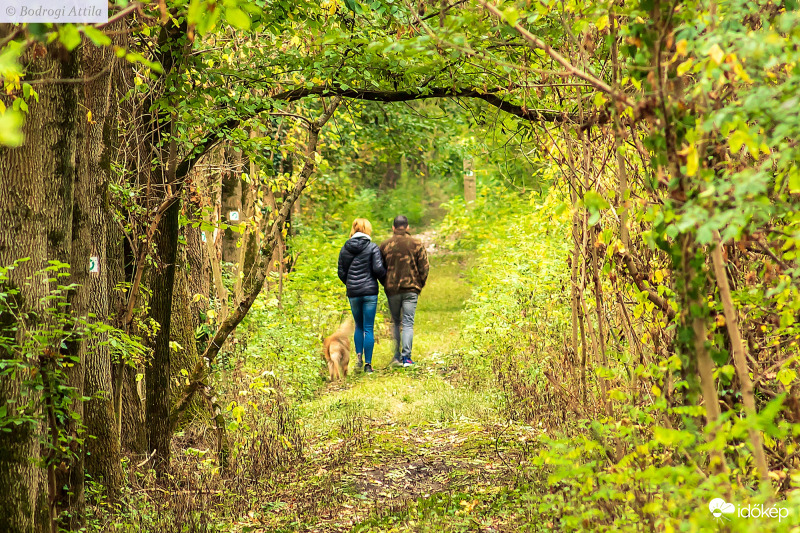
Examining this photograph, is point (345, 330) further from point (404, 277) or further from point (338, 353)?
point (404, 277)

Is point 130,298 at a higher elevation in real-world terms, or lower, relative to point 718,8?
lower

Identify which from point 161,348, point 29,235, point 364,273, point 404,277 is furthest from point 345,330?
point 29,235

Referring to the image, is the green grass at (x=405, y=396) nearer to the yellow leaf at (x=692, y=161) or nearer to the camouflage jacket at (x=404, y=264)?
the camouflage jacket at (x=404, y=264)

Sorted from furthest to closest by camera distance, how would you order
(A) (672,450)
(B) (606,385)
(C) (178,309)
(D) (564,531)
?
(C) (178,309), (B) (606,385), (D) (564,531), (A) (672,450)

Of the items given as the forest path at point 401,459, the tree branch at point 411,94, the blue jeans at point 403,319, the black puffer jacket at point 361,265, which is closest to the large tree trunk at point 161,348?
the forest path at point 401,459

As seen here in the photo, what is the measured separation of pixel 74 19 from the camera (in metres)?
3.06

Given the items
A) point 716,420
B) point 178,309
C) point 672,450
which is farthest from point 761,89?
point 178,309

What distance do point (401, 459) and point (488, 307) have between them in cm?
349

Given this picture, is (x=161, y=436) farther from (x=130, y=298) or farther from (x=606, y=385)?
(x=606, y=385)

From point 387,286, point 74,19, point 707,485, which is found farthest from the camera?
point 387,286

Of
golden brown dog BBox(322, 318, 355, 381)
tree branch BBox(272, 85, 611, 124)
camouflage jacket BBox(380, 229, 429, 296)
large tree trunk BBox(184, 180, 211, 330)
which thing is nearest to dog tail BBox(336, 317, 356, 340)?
golden brown dog BBox(322, 318, 355, 381)

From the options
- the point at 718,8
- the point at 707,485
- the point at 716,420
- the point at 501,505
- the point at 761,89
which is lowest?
the point at 501,505

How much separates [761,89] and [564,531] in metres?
2.51

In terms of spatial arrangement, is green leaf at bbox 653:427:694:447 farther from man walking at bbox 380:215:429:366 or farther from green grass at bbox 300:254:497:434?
man walking at bbox 380:215:429:366
